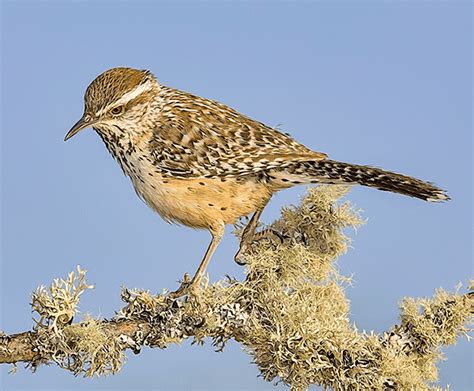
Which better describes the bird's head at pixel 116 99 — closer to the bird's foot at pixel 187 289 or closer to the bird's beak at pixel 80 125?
the bird's beak at pixel 80 125

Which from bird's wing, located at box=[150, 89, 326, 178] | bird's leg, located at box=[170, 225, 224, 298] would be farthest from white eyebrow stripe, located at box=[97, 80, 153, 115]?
bird's leg, located at box=[170, 225, 224, 298]

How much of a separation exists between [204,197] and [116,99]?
569mm

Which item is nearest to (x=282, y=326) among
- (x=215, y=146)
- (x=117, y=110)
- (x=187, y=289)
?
(x=187, y=289)

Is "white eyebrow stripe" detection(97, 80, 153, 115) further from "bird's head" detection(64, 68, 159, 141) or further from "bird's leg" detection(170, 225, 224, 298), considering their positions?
"bird's leg" detection(170, 225, 224, 298)

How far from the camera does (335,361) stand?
3.17 meters

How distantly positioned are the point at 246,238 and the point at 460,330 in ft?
3.35

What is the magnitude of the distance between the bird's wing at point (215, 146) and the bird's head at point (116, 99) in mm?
128

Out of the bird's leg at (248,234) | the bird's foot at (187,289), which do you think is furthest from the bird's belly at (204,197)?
the bird's foot at (187,289)

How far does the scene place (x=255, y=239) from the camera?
12.0 ft

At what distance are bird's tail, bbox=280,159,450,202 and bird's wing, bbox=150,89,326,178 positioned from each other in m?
0.05

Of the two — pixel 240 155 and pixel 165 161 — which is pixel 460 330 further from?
pixel 165 161

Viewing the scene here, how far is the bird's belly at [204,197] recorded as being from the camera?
3488 mm

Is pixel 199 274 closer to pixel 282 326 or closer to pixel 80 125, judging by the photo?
pixel 282 326

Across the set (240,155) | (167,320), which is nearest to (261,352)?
(167,320)
